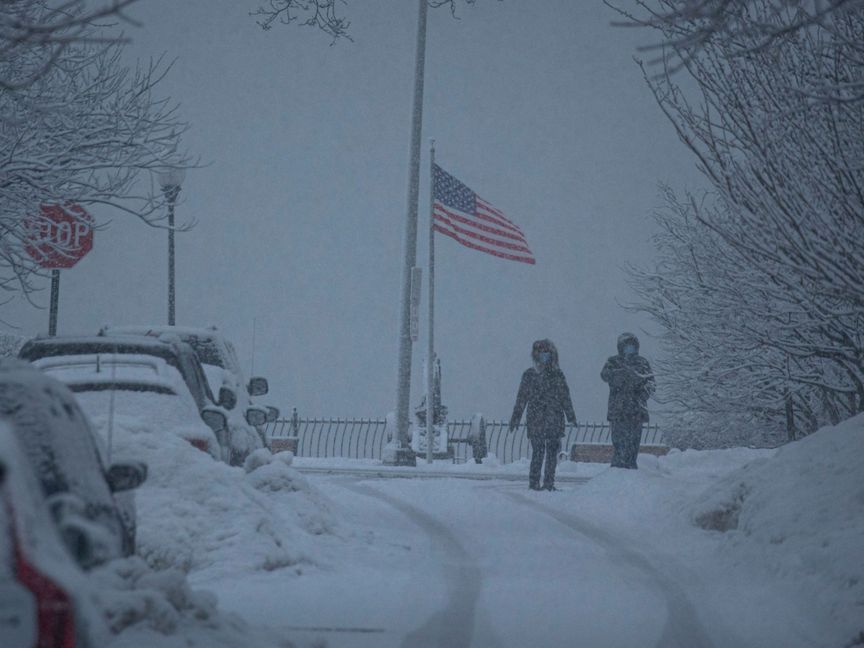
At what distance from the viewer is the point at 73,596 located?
2809 mm

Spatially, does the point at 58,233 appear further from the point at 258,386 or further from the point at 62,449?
the point at 62,449

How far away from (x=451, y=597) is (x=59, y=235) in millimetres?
9266

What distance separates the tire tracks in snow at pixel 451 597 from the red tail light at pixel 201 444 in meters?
2.15

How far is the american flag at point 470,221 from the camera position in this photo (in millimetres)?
23953

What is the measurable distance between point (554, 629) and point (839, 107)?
228 inches

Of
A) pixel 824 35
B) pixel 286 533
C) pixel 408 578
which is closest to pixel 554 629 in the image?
pixel 408 578

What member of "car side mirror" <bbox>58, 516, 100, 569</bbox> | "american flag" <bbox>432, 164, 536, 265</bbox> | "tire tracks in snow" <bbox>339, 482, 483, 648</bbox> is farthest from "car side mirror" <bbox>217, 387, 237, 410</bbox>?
"american flag" <bbox>432, 164, 536, 265</bbox>

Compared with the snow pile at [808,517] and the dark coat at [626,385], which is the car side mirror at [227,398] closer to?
the snow pile at [808,517]

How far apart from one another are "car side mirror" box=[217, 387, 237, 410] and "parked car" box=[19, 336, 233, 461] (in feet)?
4.44

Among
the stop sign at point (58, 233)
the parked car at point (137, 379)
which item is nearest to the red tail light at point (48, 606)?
the parked car at point (137, 379)

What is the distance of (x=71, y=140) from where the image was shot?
13.4m

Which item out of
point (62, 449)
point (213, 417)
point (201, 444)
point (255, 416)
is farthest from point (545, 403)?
point (62, 449)

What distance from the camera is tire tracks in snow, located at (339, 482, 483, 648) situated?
6.33 metres

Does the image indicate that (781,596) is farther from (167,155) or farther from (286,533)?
(167,155)
